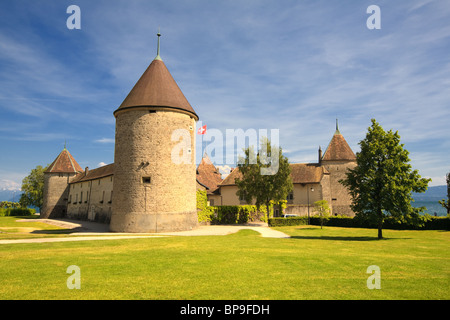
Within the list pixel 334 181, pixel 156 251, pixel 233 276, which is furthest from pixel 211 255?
pixel 334 181

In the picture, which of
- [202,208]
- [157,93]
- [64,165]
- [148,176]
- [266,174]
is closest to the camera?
[148,176]

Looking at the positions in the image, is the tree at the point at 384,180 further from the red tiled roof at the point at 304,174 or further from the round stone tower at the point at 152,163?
the red tiled roof at the point at 304,174

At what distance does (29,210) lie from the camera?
68.4 metres

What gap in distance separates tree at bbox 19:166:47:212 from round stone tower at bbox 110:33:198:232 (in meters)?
51.2

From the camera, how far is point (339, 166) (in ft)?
164

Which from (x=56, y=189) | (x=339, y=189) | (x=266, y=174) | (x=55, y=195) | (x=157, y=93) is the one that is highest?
(x=157, y=93)

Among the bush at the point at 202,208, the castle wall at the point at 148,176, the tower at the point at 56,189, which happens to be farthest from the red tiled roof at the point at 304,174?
the tower at the point at 56,189

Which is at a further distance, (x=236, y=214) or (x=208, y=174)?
(x=208, y=174)

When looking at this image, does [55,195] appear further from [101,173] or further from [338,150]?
[338,150]

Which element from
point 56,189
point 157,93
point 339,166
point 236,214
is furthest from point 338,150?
point 56,189

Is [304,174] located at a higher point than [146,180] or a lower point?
higher

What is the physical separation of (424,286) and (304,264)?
363 cm

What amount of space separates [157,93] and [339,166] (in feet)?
116

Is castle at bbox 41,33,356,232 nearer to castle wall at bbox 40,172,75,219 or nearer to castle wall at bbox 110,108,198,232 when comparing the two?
castle wall at bbox 110,108,198,232
